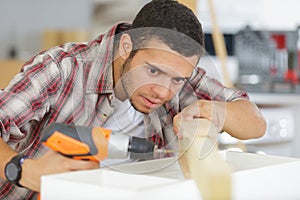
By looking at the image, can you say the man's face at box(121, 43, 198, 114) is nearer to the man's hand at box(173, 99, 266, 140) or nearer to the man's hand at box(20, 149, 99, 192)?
the man's hand at box(173, 99, 266, 140)

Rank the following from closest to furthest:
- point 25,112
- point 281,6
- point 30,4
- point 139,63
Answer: point 139,63, point 25,112, point 281,6, point 30,4

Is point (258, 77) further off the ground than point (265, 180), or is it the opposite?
point (265, 180)

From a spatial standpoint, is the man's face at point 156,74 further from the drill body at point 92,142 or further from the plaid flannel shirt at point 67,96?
the drill body at point 92,142

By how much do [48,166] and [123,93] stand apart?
29 centimetres

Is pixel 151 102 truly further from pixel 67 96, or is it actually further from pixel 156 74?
pixel 67 96

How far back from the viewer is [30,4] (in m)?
4.28

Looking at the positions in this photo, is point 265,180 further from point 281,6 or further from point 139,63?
point 281,6

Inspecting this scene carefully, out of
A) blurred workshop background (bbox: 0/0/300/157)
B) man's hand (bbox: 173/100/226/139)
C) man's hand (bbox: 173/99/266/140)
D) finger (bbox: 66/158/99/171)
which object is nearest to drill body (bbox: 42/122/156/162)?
finger (bbox: 66/158/99/171)

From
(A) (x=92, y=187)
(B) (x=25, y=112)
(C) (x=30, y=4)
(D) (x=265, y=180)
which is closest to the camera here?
(A) (x=92, y=187)

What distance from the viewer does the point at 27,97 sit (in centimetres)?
125

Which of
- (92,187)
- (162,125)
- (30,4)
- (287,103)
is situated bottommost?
(287,103)

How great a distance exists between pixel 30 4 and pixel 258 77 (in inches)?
77.8

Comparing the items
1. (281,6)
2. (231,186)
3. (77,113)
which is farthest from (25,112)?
(281,6)

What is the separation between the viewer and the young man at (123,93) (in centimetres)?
110
